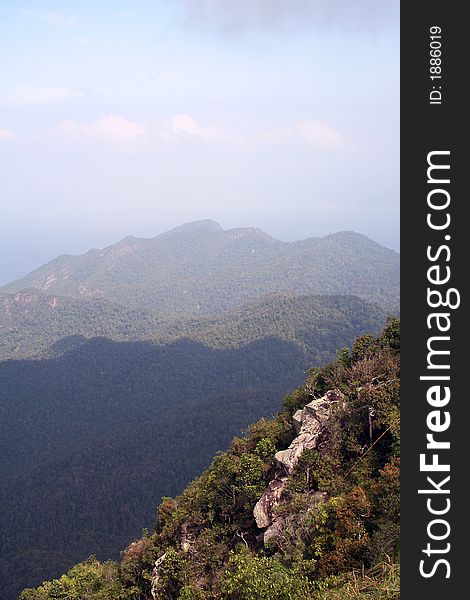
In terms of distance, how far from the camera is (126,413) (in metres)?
109

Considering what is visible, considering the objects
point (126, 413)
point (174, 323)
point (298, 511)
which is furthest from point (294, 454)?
point (174, 323)

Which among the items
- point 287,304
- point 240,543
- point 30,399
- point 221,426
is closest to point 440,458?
point 240,543

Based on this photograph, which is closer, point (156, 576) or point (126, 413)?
point (156, 576)

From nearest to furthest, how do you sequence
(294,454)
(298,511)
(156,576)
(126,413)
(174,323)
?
(298,511) < (156,576) < (294,454) < (126,413) < (174,323)

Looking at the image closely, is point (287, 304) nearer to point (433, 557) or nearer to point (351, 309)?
point (351, 309)

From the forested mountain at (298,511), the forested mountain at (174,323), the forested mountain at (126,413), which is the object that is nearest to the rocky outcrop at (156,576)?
the forested mountain at (298,511)

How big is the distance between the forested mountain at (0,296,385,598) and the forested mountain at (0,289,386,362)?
0.62m

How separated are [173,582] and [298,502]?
5.94 metres

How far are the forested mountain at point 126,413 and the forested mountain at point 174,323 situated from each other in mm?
620

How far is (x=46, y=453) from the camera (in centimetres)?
8981

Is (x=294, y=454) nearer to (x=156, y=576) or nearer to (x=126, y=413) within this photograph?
(x=156, y=576)

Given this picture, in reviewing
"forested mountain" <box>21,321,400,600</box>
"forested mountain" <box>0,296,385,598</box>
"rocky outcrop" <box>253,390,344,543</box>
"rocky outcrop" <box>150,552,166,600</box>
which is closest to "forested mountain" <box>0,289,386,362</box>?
"forested mountain" <box>0,296,385,598</box>

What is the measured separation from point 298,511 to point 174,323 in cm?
15779

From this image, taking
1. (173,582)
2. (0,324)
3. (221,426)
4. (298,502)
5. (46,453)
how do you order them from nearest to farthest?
(298,502) → (173,582) → (221,426) → (46,453) → (0,324)
